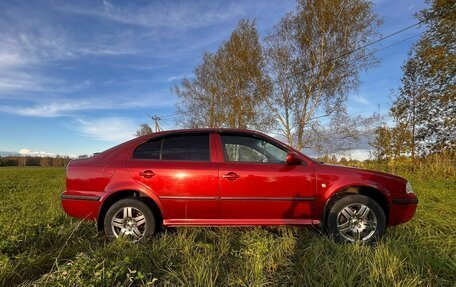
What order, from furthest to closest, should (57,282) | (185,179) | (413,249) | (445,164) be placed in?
(445,164), (185,179), (413,249), (57,282)

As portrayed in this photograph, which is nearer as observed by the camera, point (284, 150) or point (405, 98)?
point (284, 150)

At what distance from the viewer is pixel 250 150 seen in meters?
4.43

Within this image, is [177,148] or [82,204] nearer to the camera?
[82,204]

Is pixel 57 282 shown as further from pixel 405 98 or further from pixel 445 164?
pixel 405 98

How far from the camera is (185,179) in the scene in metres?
4.08

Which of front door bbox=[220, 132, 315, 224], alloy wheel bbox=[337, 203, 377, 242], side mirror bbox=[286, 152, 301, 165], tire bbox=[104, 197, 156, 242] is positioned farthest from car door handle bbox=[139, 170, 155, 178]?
alloy wheel bbox=[337, 203, 377, 242]

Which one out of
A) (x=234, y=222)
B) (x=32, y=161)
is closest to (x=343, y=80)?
(x=234, y=222)

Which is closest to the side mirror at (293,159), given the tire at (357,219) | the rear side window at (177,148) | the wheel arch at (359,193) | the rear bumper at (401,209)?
the wheel arch at (359,193)

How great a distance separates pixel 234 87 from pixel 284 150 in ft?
64.7

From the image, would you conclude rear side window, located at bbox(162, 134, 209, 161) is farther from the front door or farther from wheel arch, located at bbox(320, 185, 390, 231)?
wheel arch, located at bbox(320, 185, 390, 231)

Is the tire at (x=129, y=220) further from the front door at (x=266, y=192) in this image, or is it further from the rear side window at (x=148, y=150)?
the front door at (x=266, y=192)

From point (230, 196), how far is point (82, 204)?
2.00 meters

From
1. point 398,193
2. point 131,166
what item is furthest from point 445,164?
point 131,166

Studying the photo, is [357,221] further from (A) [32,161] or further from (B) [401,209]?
(A) [32,161]
